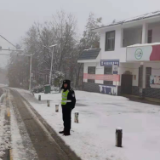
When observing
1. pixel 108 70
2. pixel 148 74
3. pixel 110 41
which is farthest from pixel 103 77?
pixel 148 74

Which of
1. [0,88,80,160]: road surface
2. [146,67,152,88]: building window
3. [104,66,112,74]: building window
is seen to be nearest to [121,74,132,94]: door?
[104,66,112,74]: building window

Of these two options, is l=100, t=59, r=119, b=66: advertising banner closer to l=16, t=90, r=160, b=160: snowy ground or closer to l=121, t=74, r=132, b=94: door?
l=121, t=74, r=132, b=94: door

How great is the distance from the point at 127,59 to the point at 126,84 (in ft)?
13.0

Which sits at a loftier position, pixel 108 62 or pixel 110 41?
pixel 110 41

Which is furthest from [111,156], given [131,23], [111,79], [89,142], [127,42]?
[127,42]

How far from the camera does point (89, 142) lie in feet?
24.0

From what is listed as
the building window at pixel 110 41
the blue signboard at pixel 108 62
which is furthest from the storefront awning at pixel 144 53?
the building window at pixel 110 41

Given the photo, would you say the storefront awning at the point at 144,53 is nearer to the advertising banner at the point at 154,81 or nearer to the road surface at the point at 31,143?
the advertising banner at the point at 154,81

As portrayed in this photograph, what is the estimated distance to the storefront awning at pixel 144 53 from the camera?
18091 millimetres

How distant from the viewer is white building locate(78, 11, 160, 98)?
68.1 ft

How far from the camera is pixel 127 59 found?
21.1 m

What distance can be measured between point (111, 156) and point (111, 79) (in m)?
19.0

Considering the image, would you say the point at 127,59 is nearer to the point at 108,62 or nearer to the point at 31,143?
the point at 108,62

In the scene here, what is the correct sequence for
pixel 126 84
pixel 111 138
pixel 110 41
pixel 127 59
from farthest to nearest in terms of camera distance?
pixel 110 41 < pixel 126 84 < pixel 127 59 < pixel 111 138
